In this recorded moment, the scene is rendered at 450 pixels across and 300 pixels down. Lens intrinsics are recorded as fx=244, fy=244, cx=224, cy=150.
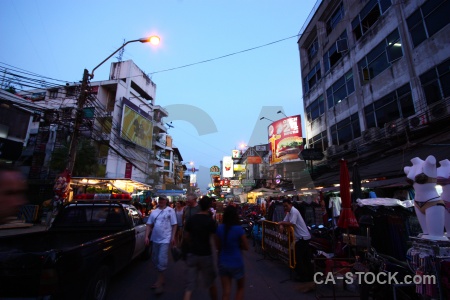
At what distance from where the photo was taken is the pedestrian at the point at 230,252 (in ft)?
12.4

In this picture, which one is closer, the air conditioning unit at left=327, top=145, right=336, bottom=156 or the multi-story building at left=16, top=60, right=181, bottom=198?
the air conditioning unit at left=327, top=145, right=336, bottom=156

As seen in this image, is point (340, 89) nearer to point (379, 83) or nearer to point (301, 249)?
point (379, 83)

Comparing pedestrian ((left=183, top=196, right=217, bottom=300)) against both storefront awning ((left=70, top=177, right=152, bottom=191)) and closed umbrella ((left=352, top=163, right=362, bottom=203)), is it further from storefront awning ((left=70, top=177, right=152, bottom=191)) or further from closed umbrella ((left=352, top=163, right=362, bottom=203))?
storefront awning ((left=70, top=177, right=152, bottom=191))

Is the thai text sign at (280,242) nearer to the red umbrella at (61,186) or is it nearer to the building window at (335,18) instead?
the red umbrella at (61,186)

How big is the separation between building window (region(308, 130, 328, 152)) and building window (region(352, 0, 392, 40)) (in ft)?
27.3

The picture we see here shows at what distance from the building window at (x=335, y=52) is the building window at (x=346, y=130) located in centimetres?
564

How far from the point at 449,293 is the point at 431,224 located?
2.73ft

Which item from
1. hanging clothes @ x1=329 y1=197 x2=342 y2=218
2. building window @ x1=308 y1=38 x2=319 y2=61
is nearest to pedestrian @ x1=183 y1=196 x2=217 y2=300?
hanging clothes @ x1=329 y1=197 x2=342 y2=218

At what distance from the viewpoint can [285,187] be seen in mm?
24875

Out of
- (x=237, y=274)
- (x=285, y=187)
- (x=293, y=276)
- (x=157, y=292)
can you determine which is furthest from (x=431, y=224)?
(x=285, y=187)

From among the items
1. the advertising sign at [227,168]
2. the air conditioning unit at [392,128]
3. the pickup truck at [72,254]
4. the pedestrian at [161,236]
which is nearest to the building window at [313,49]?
the air conditioning unit at [392,128]

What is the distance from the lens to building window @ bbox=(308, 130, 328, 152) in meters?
22.2

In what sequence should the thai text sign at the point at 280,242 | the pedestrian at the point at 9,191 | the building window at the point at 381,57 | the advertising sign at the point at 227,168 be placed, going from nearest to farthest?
1. the pedestrian at the point at 9,191
2. the thai text sign at the point at 280,242
3. the building window at the point at 381,57
4. the advertising sign at the point at 227,168

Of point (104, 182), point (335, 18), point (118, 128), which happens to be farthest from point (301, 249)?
point (118, 128)
